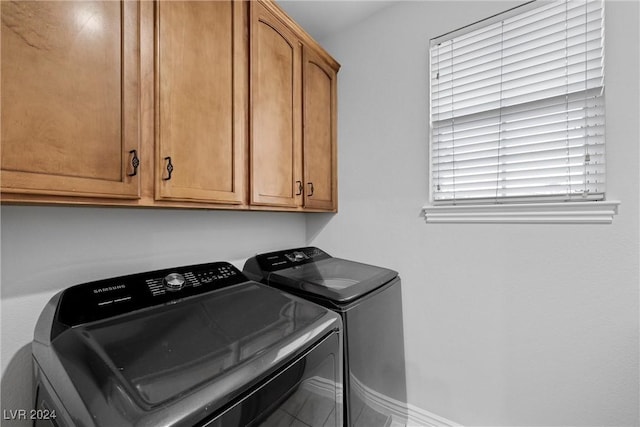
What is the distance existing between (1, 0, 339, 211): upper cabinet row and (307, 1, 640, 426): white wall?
0.56 m

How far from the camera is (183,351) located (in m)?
0.72

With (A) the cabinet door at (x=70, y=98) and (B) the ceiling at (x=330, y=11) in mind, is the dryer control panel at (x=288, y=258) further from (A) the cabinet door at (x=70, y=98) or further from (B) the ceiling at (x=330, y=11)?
(B) the ceiling at (x=330, y=11)

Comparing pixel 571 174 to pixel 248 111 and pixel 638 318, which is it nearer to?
pixel 638 318

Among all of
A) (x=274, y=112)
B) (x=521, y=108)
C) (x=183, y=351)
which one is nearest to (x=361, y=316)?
(x=183, y=351)

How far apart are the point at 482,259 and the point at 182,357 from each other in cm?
149

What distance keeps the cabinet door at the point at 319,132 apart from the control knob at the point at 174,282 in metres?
0.82

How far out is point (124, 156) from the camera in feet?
2.82

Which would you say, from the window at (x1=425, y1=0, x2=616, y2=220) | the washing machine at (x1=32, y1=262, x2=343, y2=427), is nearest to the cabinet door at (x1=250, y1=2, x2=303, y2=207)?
the washing machine at (x1=32, y1=262, x2=343, y2=427)

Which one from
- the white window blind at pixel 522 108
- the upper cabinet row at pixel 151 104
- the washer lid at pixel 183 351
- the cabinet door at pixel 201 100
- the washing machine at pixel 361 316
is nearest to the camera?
the washer lid at pixel 183 351

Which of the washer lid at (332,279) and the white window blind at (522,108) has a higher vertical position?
the white window blind at (522,108)

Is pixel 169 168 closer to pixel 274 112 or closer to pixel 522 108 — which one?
pixel 274 112

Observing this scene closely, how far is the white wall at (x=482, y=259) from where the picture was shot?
1.21m

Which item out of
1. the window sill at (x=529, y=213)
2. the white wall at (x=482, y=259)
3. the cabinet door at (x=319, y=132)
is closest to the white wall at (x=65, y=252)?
the cabinet door at (x=319, y=132)

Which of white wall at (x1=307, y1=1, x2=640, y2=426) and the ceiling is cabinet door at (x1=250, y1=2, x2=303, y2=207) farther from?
white wall at (x1=307, y1=1, x2=640, y2=426)
